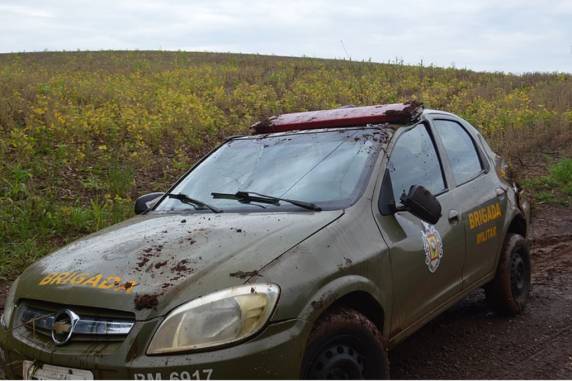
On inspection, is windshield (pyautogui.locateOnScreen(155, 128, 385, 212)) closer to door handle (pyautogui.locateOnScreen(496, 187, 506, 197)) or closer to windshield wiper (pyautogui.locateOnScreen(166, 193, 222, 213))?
windshield wiper (pyautogui.locateOnScreen(166, 193, 222, 213))

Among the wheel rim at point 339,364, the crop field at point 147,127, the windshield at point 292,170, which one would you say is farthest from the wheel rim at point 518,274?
the crop field at point 147,127

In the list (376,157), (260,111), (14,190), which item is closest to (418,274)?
(376,157)

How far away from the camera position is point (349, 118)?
3.85 m

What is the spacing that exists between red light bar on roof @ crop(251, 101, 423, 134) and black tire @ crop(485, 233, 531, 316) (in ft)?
4.69

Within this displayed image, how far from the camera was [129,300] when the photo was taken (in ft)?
7.72

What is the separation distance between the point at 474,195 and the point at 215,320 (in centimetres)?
254

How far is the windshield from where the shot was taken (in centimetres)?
323

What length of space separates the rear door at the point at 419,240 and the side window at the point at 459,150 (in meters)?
0.23

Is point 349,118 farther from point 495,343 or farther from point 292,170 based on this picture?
point 495,343

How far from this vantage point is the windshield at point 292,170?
323cm

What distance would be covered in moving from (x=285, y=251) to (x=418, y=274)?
3.50 ft

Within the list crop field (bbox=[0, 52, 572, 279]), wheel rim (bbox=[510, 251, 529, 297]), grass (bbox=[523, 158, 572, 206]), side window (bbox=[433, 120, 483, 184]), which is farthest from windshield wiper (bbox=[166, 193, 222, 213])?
grass (bbox=[523, 158, 572, 206])

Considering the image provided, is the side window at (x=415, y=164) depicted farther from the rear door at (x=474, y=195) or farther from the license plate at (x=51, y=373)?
the license plate at (x=51, y=373)

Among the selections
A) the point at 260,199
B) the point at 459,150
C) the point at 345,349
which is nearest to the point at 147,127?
the point at 459,150
